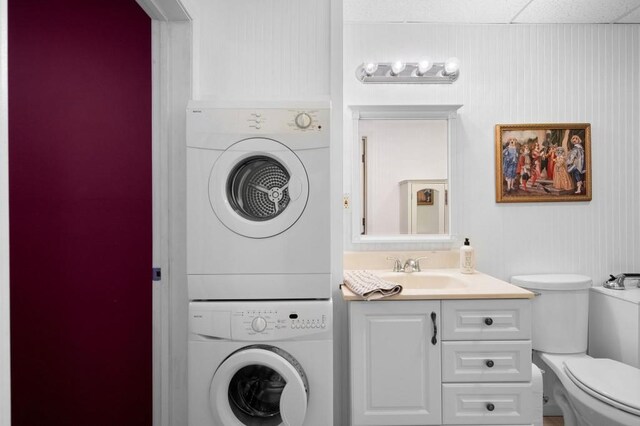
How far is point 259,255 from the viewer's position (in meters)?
1.49

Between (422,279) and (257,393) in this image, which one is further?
(422,279)

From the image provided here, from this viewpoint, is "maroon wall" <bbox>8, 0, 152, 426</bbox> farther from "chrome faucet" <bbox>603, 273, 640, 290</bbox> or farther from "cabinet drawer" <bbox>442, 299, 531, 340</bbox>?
"chrome faucet" <bbox>603, 273, 640, 290</bbox>

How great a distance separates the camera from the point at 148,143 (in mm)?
1771

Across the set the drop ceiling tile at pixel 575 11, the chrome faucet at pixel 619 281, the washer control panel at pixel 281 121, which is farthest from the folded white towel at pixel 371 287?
the drop ceiling tile at pixel 575 11

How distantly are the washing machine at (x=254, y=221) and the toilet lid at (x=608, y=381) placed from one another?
134cm

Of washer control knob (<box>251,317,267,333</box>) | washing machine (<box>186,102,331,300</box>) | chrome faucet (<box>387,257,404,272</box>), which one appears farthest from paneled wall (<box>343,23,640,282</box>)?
washer control knob (<box>251,317,267,333</box>)

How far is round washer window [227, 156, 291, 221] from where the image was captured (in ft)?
5.01

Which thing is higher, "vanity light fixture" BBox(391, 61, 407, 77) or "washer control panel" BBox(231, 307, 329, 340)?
"vanity light fixture" BBox(391, 61, 407, 77)

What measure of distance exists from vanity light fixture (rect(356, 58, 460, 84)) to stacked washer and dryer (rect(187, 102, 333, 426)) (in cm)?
83

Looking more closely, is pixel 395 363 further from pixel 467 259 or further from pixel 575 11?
pixel 575 11

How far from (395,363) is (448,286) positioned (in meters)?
0.65

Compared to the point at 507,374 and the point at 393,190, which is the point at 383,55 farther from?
the point at 507,374

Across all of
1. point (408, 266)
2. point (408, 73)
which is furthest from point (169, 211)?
point (408, 73)

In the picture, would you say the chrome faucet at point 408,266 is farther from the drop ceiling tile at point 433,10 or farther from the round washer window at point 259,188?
the drop ceiling tile at point 433,10
